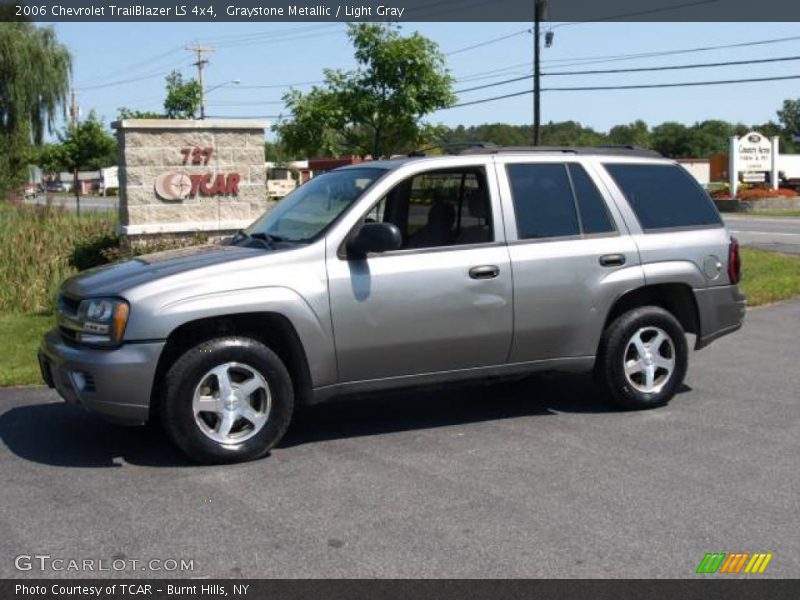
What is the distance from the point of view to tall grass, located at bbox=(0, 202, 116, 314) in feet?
37.7

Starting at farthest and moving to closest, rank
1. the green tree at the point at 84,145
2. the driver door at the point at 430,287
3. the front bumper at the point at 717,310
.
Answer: the green tree at the point at 84,145 < the front bumper at the point at 717,310 < the driver door at the point at 430,287

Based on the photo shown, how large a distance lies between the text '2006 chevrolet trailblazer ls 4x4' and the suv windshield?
0.7 inches

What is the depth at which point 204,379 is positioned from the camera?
5469 millimetres

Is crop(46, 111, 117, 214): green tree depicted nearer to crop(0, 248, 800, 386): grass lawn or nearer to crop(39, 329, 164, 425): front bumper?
crop(0, 248, 800, 386): grass lawn

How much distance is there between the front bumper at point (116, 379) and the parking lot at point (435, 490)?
1.25ft

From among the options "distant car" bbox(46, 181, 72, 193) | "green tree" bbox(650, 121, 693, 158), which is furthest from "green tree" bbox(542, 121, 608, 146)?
"distant car" bbox(46, 181, 72, 193)

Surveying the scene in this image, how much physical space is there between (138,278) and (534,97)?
2897cm

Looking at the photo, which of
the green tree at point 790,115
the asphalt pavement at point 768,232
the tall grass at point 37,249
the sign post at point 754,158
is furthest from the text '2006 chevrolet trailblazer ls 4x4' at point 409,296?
the green tree at point 790,115

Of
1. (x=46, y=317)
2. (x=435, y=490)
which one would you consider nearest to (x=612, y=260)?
(x=435, y=490)

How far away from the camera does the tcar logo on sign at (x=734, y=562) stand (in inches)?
159

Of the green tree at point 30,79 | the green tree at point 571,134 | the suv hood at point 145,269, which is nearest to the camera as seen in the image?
the suv hood at point 145,269

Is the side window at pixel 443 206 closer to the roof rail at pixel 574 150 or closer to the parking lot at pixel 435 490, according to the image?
the roof rail at pixel 574 150

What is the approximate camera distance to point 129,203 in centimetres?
1280

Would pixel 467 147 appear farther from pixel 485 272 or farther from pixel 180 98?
pixel 180 98
